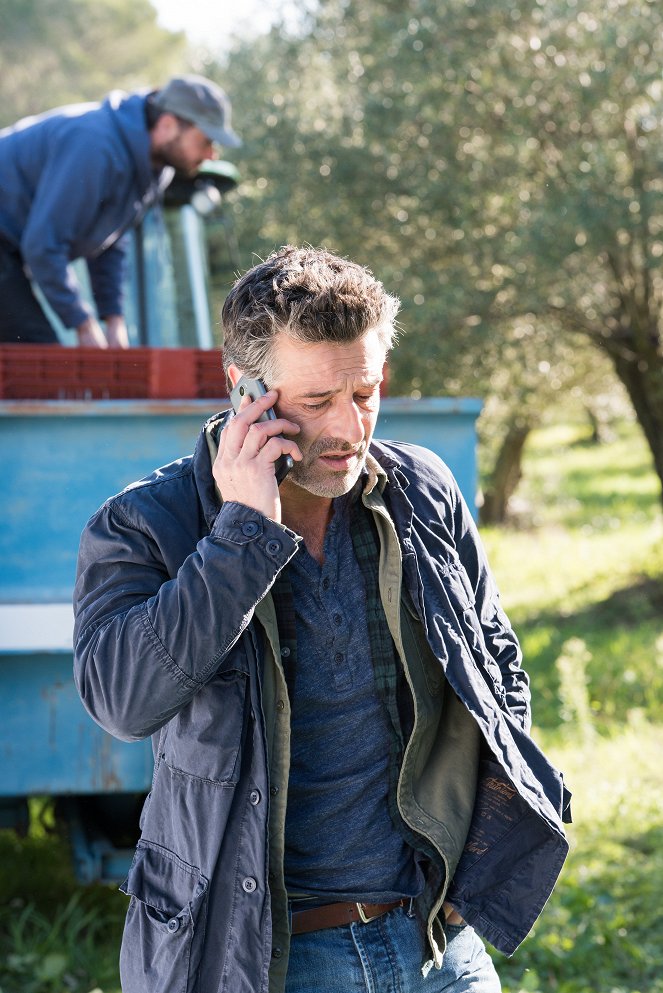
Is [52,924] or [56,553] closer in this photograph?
[56,553]

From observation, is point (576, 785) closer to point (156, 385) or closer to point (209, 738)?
point (156, 385)

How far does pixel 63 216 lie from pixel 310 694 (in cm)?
308

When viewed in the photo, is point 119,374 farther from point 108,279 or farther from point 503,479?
point 503,479

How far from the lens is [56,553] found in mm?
3459

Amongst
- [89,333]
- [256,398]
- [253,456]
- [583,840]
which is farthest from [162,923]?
[583,840]

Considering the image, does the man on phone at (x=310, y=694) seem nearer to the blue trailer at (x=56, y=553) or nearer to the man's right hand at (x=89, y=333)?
the blue trailer at (x=56, y=553)

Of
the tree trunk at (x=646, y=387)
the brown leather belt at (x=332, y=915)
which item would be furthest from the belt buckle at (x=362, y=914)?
the tree trunk at (x=646, y=387)

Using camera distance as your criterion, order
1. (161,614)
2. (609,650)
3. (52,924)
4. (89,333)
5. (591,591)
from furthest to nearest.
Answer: (591,591)
(609,650)
(89,333)
(52,924)
(161,614)

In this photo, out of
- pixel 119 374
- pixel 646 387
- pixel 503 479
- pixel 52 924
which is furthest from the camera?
pixel 503 479

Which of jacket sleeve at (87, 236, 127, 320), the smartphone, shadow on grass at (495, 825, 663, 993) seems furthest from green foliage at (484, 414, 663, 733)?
the smartphone

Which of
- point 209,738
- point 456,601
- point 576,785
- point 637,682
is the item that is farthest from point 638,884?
point 637,682

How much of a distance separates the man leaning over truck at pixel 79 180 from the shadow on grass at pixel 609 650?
418 cm

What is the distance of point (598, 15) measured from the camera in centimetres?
1007

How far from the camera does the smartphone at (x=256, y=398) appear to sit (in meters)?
2.02
